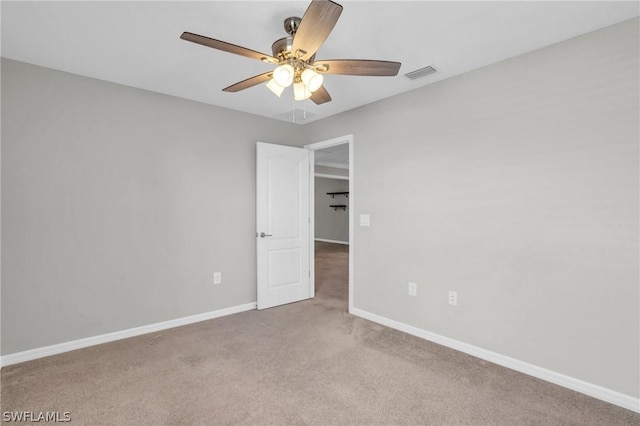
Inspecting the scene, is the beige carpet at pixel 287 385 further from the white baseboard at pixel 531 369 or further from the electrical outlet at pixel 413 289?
the electrical outlet at pixel 413 289

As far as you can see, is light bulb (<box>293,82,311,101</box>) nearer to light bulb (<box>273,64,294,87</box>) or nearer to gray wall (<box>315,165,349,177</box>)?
light bulb (<box>273,64,294,87</box>)

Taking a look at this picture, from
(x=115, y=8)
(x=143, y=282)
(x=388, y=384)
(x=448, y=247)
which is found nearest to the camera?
(x=115, y=8)

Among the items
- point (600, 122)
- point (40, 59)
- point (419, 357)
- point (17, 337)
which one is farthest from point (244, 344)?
point (600, 122)

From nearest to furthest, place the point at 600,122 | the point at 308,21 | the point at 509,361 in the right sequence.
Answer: the point at 308,21
the point at 600,122
the point at 509,361

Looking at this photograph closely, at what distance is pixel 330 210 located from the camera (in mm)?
11617

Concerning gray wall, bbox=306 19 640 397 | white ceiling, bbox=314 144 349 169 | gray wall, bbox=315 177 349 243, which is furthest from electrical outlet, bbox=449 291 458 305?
gray wall, bbox=315 177 349 243

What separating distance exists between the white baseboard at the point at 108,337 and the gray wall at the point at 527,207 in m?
1.93

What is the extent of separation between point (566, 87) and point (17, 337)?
15.3 ft

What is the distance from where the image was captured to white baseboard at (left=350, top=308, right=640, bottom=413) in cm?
209

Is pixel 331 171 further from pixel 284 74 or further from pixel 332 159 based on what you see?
pixel 284 74

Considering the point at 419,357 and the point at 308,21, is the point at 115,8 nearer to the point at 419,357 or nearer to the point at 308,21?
the point at 308,21

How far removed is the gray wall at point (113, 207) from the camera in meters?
2.66

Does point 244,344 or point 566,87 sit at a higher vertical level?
point 566,87

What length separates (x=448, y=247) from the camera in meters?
2.97
